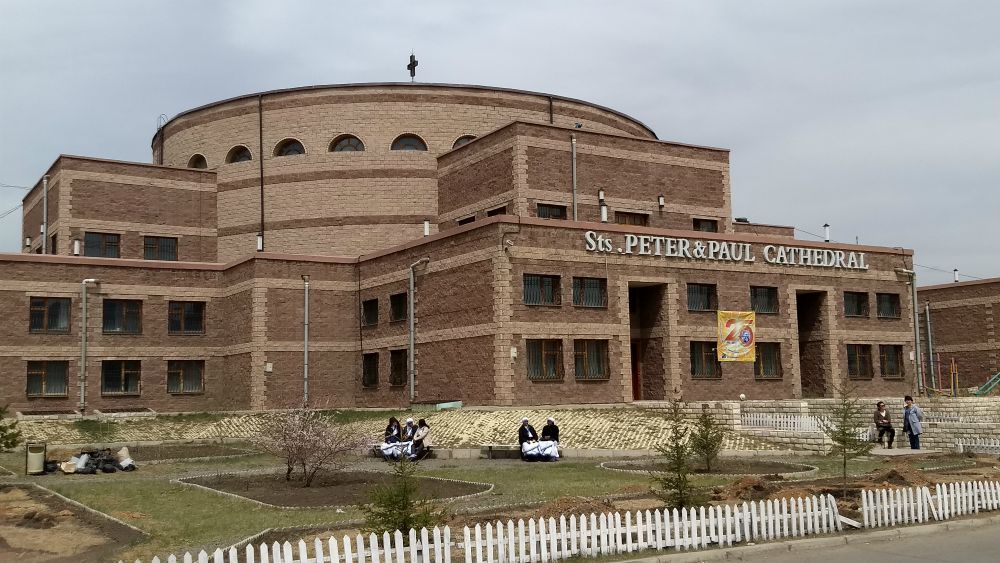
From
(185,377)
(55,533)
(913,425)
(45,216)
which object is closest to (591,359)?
(913,425)

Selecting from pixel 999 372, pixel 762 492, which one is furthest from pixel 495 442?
pixel 999 372

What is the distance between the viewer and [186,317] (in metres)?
46.2

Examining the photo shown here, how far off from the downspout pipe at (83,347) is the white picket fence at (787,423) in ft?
94.5

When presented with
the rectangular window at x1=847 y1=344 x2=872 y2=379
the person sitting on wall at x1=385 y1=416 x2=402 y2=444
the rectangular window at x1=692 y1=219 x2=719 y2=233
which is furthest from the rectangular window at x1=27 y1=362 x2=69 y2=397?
the rectangular window at x1=847 y1=344 x2=872 y2=379

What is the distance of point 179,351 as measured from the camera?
45.6m

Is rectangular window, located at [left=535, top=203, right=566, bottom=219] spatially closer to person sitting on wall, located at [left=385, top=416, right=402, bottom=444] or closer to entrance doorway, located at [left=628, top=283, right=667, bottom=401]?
entrance doorway, located at [left=628, top=283, right=667, bottom=401]

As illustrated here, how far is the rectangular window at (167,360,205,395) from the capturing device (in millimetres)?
45312

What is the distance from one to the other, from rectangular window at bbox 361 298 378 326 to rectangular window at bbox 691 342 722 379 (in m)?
14.9

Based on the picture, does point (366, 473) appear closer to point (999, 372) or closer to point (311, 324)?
→ point (311, 324)

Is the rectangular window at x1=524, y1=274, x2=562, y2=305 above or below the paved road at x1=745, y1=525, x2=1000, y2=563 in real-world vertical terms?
above

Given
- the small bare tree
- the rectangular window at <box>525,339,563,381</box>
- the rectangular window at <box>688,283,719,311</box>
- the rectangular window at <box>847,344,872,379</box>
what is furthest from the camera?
the rectangular window at <box>847,344,872,379</box>

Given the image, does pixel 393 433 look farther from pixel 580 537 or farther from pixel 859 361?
pixel 859 361

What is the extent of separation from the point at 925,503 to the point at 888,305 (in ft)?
109

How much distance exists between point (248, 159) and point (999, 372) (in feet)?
148
